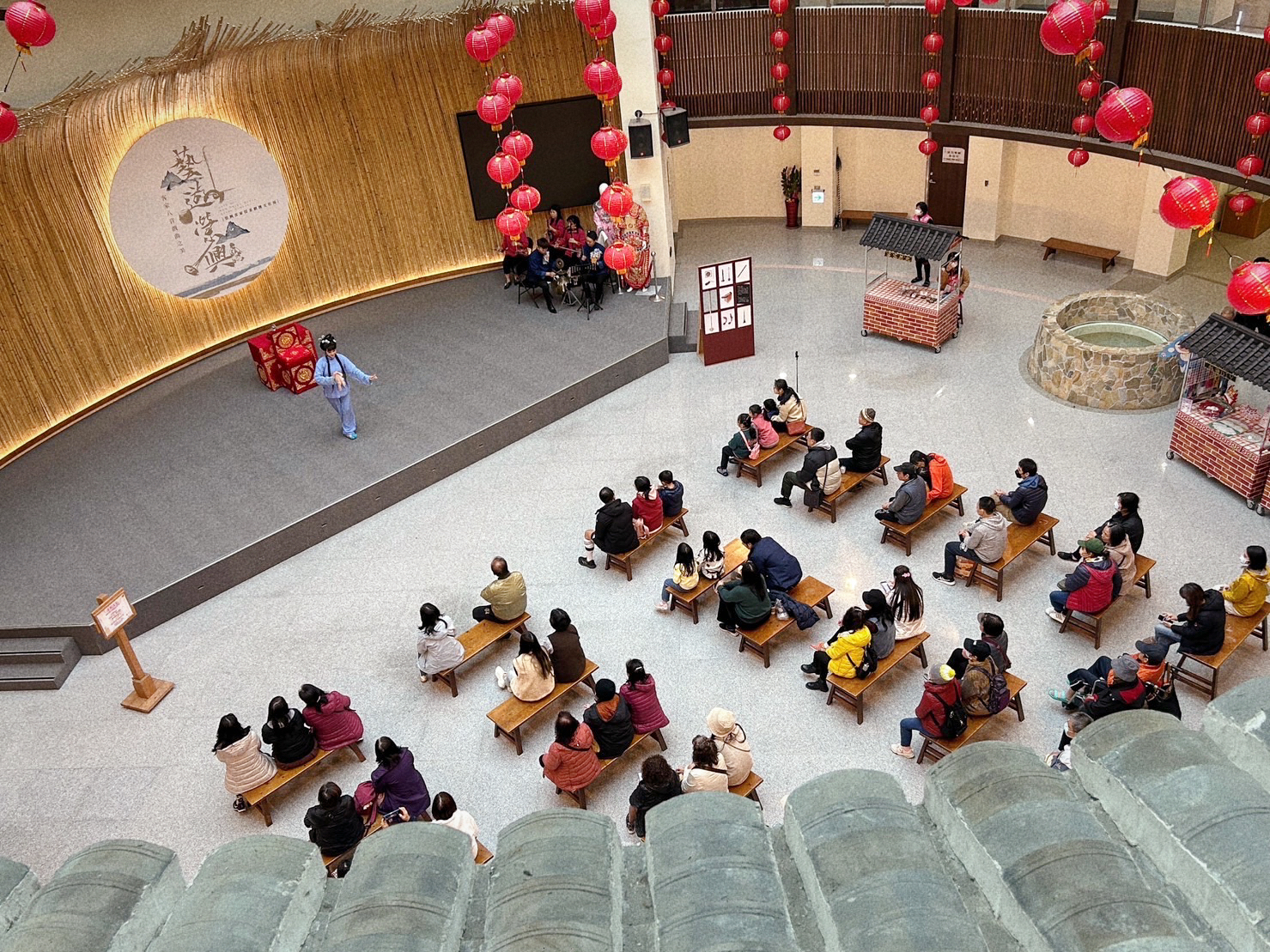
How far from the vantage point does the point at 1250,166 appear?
10609 mm

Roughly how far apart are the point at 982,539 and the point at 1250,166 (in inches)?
200

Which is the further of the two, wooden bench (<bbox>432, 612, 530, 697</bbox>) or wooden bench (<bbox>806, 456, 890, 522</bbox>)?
wooden bench (<bbox>806, 456, 890, 522</bbox>)

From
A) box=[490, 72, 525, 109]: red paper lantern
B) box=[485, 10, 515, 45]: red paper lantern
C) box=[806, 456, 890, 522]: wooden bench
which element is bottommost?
box=[806, 456, 890, 522]: wooden bench

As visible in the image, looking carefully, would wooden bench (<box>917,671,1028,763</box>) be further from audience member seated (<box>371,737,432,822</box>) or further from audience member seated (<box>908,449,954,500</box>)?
audience member seated (<box>371,737,432,822</box>)

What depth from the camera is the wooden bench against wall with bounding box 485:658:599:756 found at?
27.5 ft

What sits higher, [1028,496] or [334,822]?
[1028,496]

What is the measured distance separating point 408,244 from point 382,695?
8740 mm

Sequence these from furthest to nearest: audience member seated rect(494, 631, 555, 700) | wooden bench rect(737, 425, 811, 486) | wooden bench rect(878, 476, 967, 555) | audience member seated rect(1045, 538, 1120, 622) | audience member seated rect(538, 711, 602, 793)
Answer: wooden bench rect(737, 425, 811, 486)
wooden bench rect(878, 476, 967, 555)
audience member seated rect(1045, 538, 1120, 622)
audience member seated rect(494, 631, 555, 700)
audience member seated rect(538, 711, 602, 793)

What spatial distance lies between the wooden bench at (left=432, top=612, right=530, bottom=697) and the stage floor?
2842 millimetres

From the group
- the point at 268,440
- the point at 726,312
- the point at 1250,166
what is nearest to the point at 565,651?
the point at 268,440

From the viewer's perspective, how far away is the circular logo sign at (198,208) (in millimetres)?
13156

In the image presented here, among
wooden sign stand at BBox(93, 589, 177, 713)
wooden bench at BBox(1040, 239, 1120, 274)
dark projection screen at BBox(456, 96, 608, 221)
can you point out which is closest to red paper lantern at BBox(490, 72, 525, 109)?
dark projection screen at BBox(456, 96, 608, 221)

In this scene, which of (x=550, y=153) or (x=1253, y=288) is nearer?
(x=1253, y=288)

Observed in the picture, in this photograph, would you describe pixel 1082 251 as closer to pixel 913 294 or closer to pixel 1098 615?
pixel 913 294
